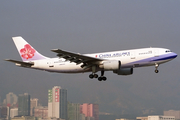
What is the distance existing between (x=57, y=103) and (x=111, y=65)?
91192 mm

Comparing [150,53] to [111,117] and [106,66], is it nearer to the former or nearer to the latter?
[106,66]

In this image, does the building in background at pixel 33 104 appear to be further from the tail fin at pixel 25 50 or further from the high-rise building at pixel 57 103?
the tail fin at pixel 25 50

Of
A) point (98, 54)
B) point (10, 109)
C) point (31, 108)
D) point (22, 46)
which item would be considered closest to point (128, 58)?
point (98, 54)

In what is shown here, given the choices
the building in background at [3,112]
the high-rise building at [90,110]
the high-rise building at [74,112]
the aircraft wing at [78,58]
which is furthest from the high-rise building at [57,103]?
the aircraft wing at [78,58]

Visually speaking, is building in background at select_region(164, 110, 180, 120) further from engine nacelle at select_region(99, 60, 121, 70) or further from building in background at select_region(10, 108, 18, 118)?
engine nacelle at select_region(99, 60, 121, 70)

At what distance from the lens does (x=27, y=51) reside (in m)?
50.5

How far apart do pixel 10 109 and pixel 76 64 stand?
58.9 meters

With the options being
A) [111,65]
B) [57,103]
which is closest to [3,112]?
[57,103]

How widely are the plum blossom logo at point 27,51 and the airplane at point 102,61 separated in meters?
2.16

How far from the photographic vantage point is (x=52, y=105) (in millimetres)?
130000

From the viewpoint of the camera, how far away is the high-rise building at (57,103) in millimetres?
125137

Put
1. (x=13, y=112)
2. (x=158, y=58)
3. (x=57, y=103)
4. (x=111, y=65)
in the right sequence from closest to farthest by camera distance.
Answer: (x=111, y=65) < (x=158, y=58) < (x=13, y=112) < (x=57, y=103)

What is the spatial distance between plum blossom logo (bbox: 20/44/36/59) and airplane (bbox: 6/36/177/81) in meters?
2.16

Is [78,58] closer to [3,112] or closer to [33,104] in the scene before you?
[3,112]
